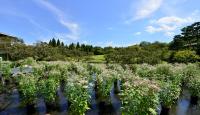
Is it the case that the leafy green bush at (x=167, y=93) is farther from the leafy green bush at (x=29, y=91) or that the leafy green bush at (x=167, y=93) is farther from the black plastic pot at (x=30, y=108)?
the black plastic pot at (x=30, y=108)

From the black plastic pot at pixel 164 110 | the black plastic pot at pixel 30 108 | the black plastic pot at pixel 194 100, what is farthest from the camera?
the black plastic pot at pixel 194 100

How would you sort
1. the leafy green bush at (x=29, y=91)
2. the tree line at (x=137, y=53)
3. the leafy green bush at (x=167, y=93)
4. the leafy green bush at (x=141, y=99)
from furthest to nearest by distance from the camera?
the tree line at (x=137, y=53)
the leafy green bush at (x=29, y=91)
the leafy green bush at (x=167, y=93)
the leafy green bush at (x=141, y=99)

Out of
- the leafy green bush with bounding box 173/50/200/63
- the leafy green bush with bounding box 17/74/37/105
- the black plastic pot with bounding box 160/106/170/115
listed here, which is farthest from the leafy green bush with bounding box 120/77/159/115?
the leafy green bush with bounding box 173/50/200/63

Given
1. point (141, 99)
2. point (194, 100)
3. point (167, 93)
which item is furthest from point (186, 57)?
point (141, 99)

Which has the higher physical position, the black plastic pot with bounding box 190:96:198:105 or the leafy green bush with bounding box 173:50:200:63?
the leafy green bush with bounding box 173:50:200:63

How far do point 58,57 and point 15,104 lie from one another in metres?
23.4

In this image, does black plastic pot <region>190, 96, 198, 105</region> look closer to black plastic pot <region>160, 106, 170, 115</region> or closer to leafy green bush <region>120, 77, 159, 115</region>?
black plastic pot <region>160, 106, 170, 115</region>

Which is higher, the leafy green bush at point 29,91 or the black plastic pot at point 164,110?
the leafy green bush at point 29,91

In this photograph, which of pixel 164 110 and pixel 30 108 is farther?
pixel 30 108

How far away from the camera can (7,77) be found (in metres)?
23.5

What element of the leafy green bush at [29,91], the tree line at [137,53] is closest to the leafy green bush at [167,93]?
the leafy green bush at [29,91]

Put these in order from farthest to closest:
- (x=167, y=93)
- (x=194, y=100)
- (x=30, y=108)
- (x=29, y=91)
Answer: (x=194, y=100) < (x=30, y=108) < (x=29, y=91) < (x=167, y=93)

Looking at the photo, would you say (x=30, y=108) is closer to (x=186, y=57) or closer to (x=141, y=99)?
(x=141, y=99)

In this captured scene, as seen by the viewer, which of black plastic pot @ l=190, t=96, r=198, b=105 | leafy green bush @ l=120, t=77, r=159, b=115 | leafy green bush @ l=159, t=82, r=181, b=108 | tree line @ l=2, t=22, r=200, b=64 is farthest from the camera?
tree line @ l=2, t=22, r=200, b=64
